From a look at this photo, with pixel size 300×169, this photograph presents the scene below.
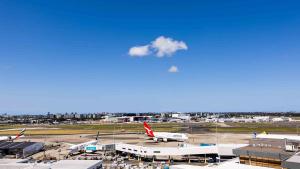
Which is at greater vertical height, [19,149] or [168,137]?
[168,137]

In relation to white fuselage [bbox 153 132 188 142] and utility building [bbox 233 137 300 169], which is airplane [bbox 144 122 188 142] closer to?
white fuselage [bbox 153 132 188 142]

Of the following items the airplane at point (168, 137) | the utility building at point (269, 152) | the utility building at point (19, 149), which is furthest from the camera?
the airplane at point (168, 137)

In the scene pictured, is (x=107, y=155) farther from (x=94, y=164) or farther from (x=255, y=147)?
(x=255, y=147)

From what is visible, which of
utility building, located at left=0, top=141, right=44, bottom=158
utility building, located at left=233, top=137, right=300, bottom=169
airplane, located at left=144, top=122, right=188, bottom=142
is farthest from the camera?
airplane, located at left=144, top=122, right=188, bottom=142

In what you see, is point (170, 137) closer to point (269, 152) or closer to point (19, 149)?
point (19, 149)

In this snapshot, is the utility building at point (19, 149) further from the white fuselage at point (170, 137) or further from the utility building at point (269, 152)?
the utility building at point (269, 152)

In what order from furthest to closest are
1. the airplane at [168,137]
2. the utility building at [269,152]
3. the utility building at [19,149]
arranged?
the airplane at [168,137] < the utility building at [19,149] < the utility building at [269,152]

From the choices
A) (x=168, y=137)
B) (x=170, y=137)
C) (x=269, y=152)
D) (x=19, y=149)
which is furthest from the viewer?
(x=168, y=137)

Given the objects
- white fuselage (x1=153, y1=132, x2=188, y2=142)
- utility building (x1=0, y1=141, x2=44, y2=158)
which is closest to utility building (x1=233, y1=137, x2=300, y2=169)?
white fuselage (x1=153, y1=132, x2=188, y2=142)

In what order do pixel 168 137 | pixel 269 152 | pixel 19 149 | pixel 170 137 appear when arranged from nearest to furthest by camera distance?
pixel 269 152, pixel 19 149, pixel 170 137, pixel 168 137

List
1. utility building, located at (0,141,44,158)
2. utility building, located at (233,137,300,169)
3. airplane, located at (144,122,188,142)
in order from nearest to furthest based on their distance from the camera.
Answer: utility building, located at (233,137,300,169)
utility building, located at (0,141,44,158)
airplane, located at (144,122,188,142)

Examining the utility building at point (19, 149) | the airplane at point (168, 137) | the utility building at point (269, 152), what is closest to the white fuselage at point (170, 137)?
the airplane at point (168, 137)

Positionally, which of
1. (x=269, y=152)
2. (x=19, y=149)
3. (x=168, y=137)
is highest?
(x=269, y=152)

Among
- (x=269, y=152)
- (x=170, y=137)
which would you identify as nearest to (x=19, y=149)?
(x=170, y=137)
